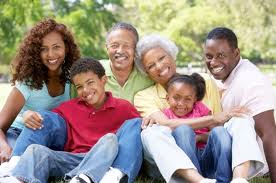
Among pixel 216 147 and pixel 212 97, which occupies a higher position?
pixel 212 97

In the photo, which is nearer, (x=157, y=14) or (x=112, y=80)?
(x=112, y=80)

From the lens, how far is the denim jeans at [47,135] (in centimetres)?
367

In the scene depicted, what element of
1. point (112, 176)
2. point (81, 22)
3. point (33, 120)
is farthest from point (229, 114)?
point (81, 22)

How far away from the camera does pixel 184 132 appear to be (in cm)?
351

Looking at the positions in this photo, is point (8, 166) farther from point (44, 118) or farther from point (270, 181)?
point (270, 181)

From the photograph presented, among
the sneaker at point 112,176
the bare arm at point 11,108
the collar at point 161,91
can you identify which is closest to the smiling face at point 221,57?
the collar at point 161,91

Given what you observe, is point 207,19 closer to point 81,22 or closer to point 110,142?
point 81,22

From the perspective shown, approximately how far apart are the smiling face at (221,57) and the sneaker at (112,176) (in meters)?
1.28

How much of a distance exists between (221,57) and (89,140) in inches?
52.1

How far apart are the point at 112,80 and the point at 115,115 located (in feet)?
1.83

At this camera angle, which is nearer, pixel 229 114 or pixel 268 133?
pixel 229 114

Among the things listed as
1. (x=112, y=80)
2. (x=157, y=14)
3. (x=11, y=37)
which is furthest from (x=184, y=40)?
(x=112, y=80)

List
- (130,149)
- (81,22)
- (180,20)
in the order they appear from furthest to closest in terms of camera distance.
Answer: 1. (180,20)
2. (81,22)
3. (130,149)

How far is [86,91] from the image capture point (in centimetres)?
393
